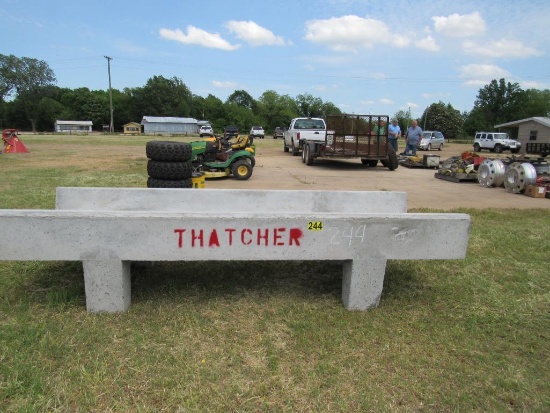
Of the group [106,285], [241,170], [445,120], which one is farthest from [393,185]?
[445,120]

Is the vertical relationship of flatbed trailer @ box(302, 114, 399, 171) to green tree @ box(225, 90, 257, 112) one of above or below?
below

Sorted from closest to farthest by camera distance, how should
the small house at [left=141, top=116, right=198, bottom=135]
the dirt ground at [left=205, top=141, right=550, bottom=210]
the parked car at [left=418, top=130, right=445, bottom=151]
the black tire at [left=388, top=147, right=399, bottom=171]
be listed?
1. the dirt ground at [left=205, top=141, right=550, bottom=210]
2. the black tire at [left=388, top=147, right=399, bottom=171]
3. the parked car at [left=418, top=130, right=445, bottom=151]
4. the small house at [left=141, top=116, right=198, bottom=135]

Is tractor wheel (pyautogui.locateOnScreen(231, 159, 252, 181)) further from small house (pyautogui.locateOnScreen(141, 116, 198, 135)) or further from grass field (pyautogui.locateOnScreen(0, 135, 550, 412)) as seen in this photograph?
small house (pyautogui.locateOnScreen(141, 116, 198, 135))

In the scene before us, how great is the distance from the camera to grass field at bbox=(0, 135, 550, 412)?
2154 millimetres

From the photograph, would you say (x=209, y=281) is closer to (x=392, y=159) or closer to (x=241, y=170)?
(x=241, y=170)

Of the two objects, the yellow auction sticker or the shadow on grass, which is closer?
the yellow auction sticker

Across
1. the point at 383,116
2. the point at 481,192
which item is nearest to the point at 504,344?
the point at 481,192

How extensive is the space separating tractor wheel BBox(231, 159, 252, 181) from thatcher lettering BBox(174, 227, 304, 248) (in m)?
7.70

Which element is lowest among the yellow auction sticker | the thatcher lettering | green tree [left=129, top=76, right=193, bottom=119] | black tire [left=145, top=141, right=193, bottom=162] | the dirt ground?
the dirt ground

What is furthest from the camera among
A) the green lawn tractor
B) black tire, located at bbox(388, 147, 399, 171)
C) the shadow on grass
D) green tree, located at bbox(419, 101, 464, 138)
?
green tree, located at bbox(419, 101, 464, 138)

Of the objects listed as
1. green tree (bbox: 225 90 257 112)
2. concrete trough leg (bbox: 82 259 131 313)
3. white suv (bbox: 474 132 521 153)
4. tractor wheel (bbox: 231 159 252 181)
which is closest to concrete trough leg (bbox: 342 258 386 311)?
concrete trough leg (bbox: 82 259 131 313)

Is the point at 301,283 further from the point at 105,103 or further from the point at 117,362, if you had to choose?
the point at 105,103

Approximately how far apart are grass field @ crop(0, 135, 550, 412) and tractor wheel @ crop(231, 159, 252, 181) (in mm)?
A: 6598

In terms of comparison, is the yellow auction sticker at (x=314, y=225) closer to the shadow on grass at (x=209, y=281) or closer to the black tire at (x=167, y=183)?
the shadow on grass at (x=209, y=281)
